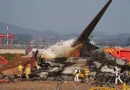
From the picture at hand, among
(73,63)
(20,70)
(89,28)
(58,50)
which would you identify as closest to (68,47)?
(58,50)

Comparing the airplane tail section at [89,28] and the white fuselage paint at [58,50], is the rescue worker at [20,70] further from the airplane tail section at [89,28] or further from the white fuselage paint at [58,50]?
the airplane tail section at [89,28]

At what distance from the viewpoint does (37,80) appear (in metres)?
39.4

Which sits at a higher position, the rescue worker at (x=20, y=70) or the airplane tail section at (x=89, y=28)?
the airplane tail section at (x=89, y=28)

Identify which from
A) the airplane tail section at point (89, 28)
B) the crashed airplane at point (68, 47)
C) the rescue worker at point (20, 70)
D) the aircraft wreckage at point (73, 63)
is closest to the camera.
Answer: the rescue worker at point (20, 70)

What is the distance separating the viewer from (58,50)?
44.4 meters

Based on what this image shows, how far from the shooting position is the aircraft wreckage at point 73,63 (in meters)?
40.0

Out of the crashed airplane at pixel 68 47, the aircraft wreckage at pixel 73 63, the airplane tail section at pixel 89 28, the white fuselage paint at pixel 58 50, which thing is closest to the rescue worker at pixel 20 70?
the aircraft wreckage at pixel 73 63

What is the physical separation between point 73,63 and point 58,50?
12.3ft

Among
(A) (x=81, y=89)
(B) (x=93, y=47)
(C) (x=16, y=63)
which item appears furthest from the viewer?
(B) (x=93, y=47)

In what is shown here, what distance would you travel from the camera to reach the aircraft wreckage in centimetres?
3997

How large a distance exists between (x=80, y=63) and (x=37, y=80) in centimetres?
581

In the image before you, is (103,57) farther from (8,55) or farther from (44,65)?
(8,55)

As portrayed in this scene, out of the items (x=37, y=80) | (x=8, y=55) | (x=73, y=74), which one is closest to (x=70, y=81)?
(x=73, y=74)

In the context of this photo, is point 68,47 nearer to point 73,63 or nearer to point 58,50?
point 58,50
